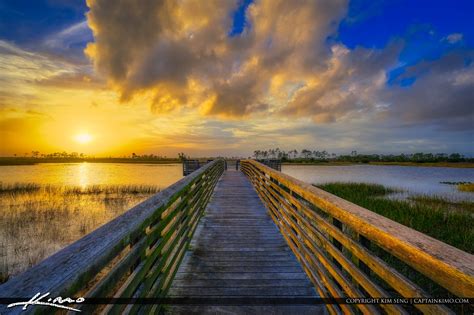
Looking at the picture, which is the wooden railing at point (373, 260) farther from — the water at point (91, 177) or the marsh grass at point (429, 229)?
the water at point (91, 177)

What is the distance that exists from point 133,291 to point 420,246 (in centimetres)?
198

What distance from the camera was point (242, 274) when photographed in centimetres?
347

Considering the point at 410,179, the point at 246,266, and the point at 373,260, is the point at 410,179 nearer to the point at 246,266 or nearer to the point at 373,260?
the point at 246,266

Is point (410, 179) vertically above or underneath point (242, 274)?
underneath

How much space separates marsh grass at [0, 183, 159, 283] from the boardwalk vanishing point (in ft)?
22.3

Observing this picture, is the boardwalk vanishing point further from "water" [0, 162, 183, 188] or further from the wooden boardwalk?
"water" [0, 162, 183, 188]

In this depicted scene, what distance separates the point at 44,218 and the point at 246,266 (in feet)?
46.7

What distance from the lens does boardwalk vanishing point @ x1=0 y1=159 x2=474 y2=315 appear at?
1184 millimetres

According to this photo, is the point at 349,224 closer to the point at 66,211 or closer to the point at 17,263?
the point at 17,263

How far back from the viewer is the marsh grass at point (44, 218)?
27.3ft

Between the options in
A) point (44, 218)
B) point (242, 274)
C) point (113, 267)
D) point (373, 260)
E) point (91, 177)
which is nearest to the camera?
point (113, 267)

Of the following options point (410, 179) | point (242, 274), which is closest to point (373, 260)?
point (242, 274)
